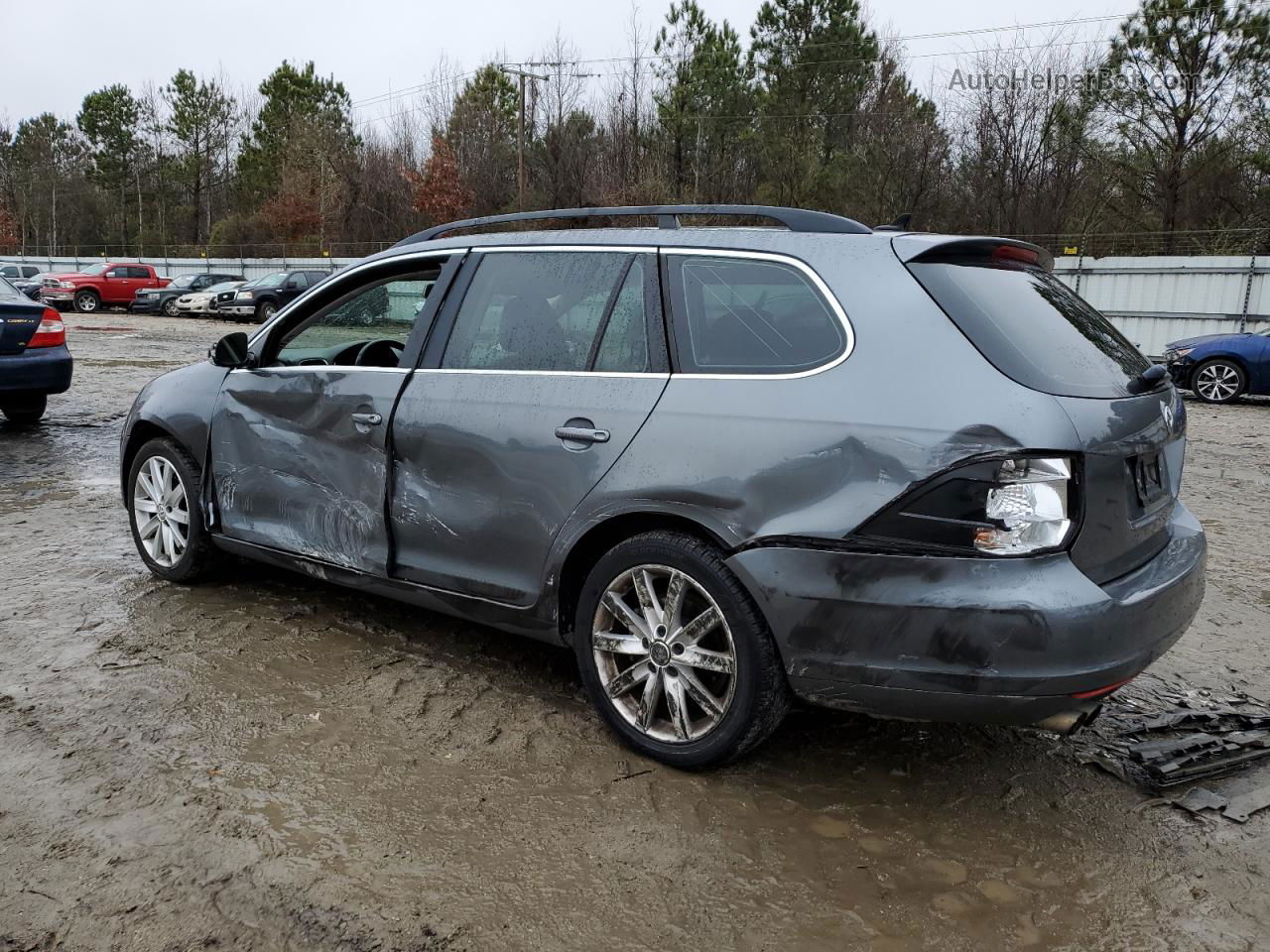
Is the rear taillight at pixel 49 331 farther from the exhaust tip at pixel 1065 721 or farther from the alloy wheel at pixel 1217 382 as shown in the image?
the alloy wheel at pixel 1217 382

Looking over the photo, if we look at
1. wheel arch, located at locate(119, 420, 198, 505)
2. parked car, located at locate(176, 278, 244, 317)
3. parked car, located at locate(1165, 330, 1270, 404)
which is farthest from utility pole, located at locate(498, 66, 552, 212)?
wheel arch, located at locate(119, 420, 198, 505)

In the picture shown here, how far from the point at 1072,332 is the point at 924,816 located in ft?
4.94

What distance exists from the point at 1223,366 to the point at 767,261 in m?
13.4

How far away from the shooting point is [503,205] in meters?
46.6

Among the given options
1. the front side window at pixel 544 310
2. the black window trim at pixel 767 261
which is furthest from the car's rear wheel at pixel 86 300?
the black window trim at pixel 767 261

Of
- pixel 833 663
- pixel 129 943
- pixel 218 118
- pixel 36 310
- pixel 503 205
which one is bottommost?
pixel 129 943

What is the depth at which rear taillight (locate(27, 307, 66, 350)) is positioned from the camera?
30.1 feet

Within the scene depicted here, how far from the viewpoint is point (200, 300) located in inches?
1218

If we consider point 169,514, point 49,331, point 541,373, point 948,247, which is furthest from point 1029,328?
point 49,331

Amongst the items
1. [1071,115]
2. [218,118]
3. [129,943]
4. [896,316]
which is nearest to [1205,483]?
[896,316]

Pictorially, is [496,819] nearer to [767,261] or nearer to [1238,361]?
[767,261]

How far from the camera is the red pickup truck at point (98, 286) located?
3275cm

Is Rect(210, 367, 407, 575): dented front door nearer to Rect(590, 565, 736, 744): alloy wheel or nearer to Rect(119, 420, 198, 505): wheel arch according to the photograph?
Rect(119, 420, 198, 505): wheel arch

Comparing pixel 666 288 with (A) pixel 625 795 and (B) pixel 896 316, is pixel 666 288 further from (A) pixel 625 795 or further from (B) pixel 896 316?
(A) pixel 625 795
